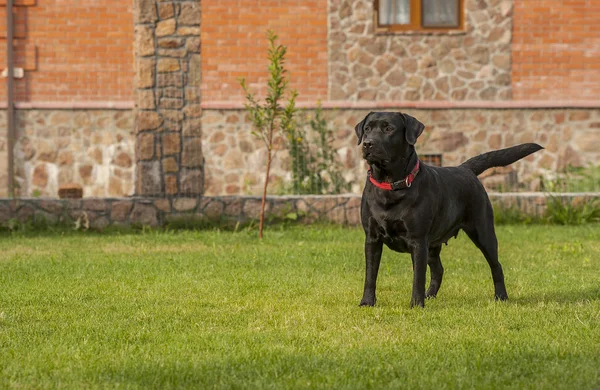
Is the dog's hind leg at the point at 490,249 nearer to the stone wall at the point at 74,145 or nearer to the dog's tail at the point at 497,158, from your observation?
the dog's tail at the point at 497,158

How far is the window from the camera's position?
17969 millimetres

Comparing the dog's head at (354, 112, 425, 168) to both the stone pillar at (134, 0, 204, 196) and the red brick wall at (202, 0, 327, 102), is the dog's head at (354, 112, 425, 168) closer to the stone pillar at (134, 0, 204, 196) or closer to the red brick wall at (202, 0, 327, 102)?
the stone pillar at (134, 0, 204, 196)

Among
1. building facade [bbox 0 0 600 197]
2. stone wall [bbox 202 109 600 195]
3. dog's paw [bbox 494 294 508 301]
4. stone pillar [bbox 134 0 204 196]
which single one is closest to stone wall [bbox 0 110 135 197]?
building facade [bbox 0 0 600 197]

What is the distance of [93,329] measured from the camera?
6.40 metres

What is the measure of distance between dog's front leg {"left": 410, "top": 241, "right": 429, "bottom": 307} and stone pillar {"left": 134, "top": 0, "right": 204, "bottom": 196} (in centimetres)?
685

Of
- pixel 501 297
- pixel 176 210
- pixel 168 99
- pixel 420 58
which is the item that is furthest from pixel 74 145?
pixel 501 297

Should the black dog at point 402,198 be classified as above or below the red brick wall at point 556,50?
below

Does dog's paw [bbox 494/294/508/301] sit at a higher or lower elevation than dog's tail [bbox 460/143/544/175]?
lower

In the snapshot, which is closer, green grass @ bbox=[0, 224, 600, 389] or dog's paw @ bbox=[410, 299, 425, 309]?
green grass @ bbox=[0, 224, 600, 389]

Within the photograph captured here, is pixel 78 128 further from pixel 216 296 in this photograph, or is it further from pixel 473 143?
pixel 216 296

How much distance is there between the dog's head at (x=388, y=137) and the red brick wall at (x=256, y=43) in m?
10.5

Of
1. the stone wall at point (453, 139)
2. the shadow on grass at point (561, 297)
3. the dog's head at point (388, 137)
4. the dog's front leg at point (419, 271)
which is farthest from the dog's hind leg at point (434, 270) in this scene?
the stone wall at point (453, 139)

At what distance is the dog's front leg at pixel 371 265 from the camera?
7207 mm

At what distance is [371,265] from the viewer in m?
7.25
